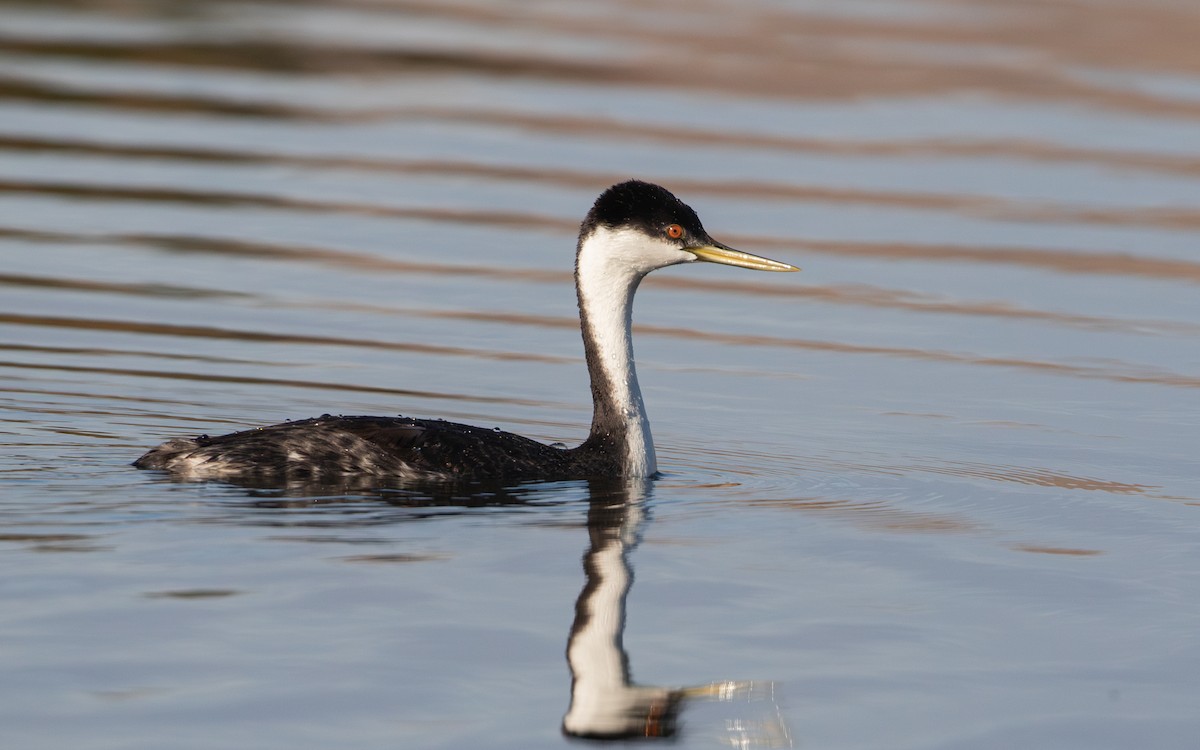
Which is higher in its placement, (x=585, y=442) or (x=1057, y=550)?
(x=585, y=442)

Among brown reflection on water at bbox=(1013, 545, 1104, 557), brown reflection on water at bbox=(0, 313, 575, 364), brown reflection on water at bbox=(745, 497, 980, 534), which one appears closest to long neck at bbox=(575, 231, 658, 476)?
brown reflection on water at bbox=(745, 497, 980, 534)

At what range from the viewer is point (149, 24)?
28.8m

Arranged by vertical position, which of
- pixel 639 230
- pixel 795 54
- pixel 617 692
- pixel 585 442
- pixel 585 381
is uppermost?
pixel 795 54

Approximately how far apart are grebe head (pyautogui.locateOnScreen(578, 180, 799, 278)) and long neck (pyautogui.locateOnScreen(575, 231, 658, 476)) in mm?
18

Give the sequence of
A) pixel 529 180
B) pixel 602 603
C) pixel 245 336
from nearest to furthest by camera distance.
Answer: pixel 602 603
pixel 245 336
pixel 529 180

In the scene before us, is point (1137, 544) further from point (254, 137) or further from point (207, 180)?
point (254, 137)

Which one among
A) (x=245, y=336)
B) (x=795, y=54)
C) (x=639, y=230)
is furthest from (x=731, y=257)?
(x=795, y=54)

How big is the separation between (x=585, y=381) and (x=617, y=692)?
6.29 metres

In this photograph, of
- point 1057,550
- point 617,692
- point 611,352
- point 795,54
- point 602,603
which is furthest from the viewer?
point 795,54

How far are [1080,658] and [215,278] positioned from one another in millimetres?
9517

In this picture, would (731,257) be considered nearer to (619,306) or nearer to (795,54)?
(619,306)

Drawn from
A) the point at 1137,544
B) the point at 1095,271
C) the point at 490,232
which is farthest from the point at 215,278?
the point at 1137,544

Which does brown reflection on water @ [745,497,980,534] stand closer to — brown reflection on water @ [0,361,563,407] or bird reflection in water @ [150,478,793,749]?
bird reflection in water @ [150,478,793,749]

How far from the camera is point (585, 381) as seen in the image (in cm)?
1386
